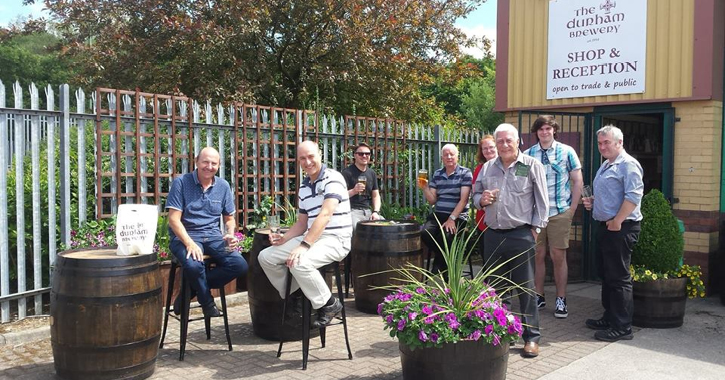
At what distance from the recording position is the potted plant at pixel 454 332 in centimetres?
378

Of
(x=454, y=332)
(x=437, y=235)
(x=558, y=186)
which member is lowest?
(x=454, y=332)

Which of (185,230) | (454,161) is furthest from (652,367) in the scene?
(185,230)

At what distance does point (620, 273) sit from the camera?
17.7ft

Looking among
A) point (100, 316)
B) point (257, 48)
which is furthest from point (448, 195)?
point (257, 48)

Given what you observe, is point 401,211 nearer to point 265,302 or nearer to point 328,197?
point 265,302

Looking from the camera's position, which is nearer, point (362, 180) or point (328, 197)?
point (328, 197)

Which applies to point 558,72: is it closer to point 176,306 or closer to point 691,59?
point 691,59

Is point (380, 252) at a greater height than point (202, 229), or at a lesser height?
lesser

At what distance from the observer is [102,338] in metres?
4.12

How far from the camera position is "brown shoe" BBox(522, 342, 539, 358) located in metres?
4.83

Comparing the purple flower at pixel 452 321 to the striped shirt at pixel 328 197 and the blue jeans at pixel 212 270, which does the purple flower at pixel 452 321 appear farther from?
the blue jeans at pixel 212 270

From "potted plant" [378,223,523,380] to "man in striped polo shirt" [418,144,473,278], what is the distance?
7.96 ft

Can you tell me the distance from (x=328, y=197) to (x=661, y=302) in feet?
11.0

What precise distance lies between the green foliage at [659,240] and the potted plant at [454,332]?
258 centimetres
